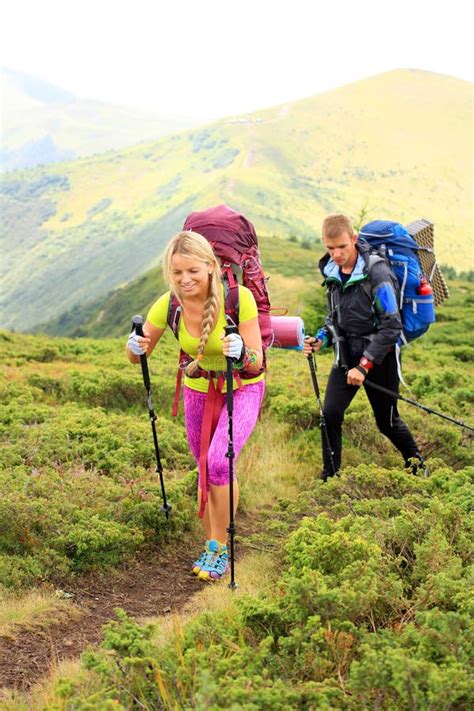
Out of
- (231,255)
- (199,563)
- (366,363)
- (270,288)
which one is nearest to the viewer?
(231,255)

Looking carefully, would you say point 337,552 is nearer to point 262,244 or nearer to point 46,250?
point 262,244

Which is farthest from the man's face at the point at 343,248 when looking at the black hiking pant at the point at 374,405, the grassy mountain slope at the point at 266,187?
the grassy mountain slope at the point at 266,187

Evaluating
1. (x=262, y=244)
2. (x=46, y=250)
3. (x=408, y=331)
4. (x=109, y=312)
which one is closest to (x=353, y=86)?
(x=46, y=250)

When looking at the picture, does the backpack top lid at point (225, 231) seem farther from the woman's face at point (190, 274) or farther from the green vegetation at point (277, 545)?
the green vegetation at point (277, 545)

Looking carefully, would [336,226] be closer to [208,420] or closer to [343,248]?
[343,248]

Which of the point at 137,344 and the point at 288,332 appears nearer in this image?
the point at 137,344

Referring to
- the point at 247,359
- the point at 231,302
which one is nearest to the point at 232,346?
the point at 247,359

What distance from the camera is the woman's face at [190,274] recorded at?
5367mm

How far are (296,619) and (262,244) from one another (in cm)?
4346

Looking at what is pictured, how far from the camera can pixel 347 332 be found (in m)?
7.07

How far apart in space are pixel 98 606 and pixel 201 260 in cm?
255

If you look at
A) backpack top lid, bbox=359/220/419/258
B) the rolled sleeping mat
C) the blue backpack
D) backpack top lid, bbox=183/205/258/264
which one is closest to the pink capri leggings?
the rolled sleeping mat

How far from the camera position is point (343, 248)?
6648mm

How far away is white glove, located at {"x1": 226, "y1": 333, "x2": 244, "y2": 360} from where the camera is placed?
523cm
